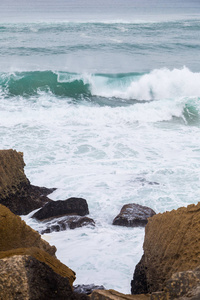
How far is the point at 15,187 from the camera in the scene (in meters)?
5.27

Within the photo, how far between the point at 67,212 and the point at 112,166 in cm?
301

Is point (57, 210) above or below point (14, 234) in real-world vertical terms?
below

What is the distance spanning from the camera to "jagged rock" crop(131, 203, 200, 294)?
273 centimetres

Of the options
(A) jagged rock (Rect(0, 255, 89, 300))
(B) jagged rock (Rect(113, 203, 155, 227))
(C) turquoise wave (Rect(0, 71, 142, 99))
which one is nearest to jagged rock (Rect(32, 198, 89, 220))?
(B) jagged rock (Rect(113, 203, 155, 227))

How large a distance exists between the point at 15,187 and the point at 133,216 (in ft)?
5.85

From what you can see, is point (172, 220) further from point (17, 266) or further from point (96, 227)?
point (96, 227)

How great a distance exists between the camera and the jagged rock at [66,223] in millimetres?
4980

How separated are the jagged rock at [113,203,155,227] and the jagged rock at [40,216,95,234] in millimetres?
419

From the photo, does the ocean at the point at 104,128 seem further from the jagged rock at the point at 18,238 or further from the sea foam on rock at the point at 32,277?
the sea foam on rock at the point at 32,277

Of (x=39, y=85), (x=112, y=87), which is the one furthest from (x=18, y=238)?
(x=112, y=87)

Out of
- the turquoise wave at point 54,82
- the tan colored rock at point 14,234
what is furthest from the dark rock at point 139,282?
the turquoise wave at point 54,82

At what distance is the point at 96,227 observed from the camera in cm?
524

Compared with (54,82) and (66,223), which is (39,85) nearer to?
(54,82)

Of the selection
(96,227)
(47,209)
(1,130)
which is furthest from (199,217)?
(1,130)
